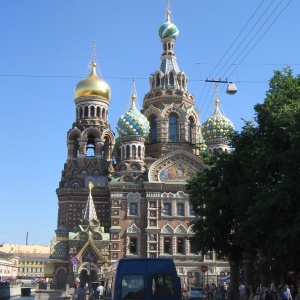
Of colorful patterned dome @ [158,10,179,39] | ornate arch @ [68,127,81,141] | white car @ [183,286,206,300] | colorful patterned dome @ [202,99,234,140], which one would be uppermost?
colorful patterned dome @ [158,10,179,39]

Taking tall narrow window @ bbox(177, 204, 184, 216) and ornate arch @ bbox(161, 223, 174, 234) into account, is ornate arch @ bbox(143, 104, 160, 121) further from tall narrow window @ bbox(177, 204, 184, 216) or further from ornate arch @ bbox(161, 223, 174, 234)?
ornate arch @ bbox(161, 223, 174, 234)

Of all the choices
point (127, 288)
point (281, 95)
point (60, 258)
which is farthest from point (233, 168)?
point (60, 258)

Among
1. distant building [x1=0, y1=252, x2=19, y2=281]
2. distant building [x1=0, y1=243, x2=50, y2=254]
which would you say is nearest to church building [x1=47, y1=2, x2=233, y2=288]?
distant building [x1=0, y1=252, x2=19, y2=281]

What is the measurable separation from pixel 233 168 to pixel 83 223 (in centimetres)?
2390

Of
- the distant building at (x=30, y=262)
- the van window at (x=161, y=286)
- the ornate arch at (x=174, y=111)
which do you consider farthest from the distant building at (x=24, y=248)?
the van window at (x=161, y=286)

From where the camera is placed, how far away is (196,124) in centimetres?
5228

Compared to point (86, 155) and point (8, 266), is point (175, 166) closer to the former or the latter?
point (86, 155)

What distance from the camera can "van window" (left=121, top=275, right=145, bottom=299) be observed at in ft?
47.0

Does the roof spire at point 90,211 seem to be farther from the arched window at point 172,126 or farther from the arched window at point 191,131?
the arched window at point 191,131

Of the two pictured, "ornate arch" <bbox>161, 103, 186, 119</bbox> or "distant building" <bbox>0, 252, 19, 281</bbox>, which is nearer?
"ornate arch" <bbox>161, 103, 186, 119</bbox>

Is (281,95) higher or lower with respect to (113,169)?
lower

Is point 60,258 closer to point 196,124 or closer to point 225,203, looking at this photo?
point 196,124

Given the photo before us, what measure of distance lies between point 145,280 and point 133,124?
34.1 m

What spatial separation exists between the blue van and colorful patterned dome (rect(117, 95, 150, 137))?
3337 cm
